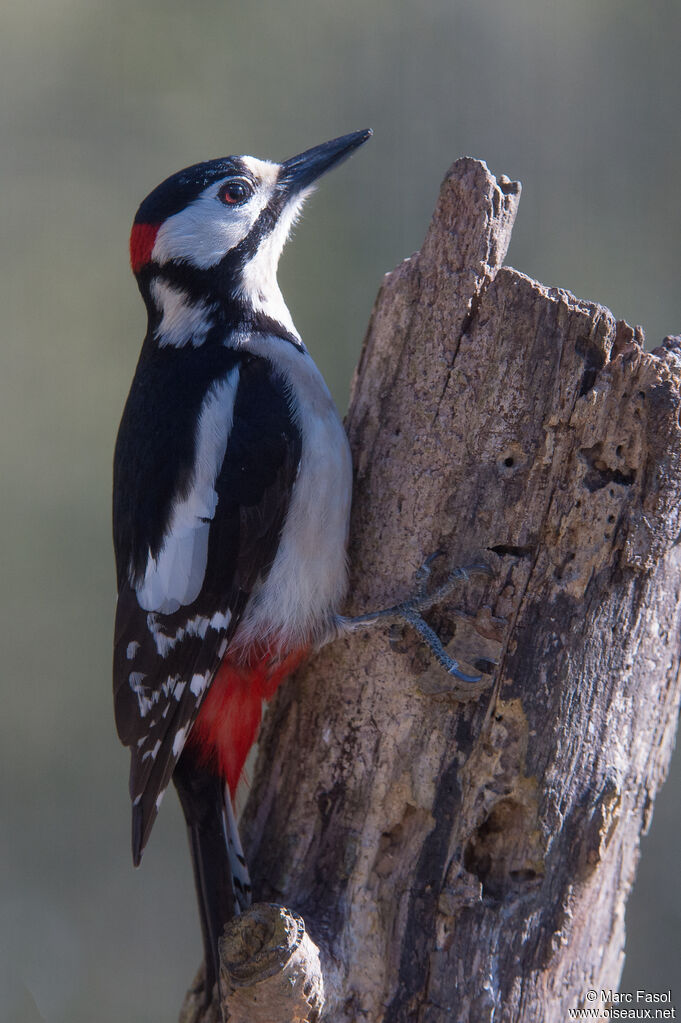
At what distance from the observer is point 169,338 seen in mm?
2879

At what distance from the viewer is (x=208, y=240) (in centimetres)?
291

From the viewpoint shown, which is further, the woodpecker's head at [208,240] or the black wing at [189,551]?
the woodpecker's head at [208,240]

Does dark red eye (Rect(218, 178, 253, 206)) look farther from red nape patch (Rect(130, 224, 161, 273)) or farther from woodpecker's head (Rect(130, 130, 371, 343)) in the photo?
red nape patch (Rect(130, 224, 161, 273))

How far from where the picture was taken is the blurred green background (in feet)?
18.1

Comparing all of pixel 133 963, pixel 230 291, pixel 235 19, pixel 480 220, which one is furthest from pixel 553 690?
pixel 235 19

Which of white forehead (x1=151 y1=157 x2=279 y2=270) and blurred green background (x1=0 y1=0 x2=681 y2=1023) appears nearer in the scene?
white forehead (x1=151 y1=157 x2=279 y2=270)

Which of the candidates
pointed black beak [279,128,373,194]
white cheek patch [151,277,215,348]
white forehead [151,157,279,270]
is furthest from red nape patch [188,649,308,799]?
pointed black beak [279,128,373,194]

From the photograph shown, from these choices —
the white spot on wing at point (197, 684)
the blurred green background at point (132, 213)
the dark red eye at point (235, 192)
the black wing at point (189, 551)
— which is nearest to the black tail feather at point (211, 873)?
the black wing at point (189, 551)

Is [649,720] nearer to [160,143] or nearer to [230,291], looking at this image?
[230,291]

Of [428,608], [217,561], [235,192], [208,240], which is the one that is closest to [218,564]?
[217,561]

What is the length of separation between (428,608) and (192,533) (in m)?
0.63

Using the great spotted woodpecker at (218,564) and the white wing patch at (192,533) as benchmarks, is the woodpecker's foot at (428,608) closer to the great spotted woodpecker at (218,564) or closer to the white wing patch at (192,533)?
the great spotted woodpecker at (218,564)

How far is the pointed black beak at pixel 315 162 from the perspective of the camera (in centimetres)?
312

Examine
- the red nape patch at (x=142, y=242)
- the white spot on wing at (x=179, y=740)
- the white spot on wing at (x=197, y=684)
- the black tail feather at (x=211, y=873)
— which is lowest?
the black tail feather at (x=211, y=873)
